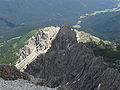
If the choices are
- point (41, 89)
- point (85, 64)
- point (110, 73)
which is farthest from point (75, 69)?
point (41, 89)

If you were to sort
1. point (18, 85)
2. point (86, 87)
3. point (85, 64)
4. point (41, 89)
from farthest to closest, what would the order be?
point (85, 64)
point (86, 87)
point (41, 89)
point (18, 85)

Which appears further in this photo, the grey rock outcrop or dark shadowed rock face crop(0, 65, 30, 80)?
dark shadowed rock face crop(0, 65, 30, 80)

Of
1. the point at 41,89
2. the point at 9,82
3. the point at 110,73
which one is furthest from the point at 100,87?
the point at 9,82

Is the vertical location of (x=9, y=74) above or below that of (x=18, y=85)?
above

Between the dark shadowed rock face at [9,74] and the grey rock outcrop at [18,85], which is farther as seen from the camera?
the dark shadowed rock face at [9,74]

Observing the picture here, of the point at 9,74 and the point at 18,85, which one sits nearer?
the point at 18,85

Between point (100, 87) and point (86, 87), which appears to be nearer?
point (100, 87)

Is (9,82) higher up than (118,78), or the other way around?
(9,82)

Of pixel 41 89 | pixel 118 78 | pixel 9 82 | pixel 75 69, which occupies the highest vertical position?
pixel 9 82

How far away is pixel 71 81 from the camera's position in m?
171

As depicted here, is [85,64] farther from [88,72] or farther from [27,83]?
[27,83]

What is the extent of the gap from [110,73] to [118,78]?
6.73m

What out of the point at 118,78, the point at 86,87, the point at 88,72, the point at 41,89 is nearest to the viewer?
the point at 41,89

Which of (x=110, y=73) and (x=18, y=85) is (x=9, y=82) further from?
(x=110, y=73)
